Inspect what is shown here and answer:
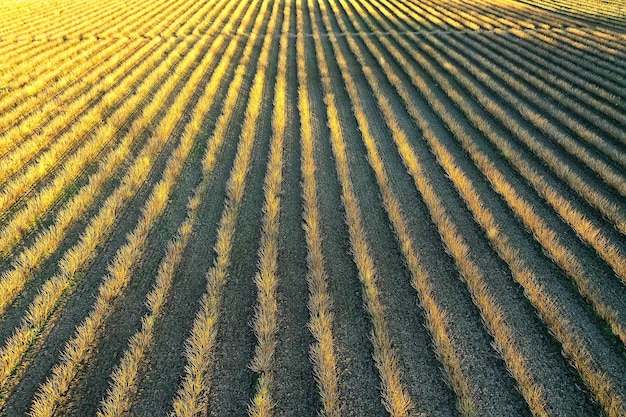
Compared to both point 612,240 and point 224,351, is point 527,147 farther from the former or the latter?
point 224,351

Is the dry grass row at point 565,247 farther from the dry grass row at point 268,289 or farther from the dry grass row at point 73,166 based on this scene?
the dry grass row at point 73,166

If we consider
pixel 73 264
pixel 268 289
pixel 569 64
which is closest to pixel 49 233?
pixel 73 264

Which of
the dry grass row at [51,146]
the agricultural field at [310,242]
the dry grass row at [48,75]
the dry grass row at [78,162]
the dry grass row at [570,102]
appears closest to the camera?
the agricultural field at [310,242]

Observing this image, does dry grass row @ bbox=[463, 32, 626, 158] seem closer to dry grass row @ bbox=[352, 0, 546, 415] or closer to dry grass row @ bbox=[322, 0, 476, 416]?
dry grass row @ bbox=[352, 0, 546, 415]

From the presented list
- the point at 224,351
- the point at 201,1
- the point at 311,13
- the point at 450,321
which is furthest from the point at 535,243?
the point at 201,1

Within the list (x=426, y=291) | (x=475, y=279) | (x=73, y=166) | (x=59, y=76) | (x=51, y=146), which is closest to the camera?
(x=426, y=291)

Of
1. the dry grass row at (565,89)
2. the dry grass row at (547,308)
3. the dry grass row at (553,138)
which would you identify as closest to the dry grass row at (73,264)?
the dry grass row at (547,308)

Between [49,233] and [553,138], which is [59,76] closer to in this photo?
[49,233]
